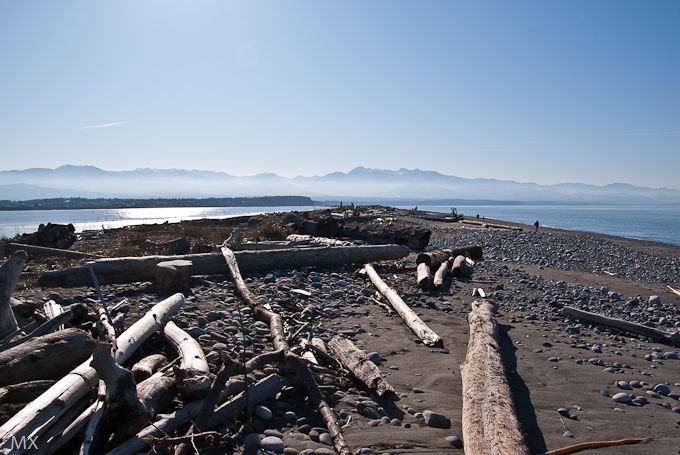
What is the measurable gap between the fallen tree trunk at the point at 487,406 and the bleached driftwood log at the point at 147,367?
9.51 feet

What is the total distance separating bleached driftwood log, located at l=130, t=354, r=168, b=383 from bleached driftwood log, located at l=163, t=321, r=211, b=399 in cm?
22

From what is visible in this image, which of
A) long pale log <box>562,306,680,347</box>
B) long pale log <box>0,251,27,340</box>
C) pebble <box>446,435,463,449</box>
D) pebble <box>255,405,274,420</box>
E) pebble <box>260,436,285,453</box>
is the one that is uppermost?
long pale log <box>0,251,27,340</box>

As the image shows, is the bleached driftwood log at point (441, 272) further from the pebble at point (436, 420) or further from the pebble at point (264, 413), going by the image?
the pebble at point (264, 413)

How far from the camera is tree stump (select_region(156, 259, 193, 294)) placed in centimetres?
909

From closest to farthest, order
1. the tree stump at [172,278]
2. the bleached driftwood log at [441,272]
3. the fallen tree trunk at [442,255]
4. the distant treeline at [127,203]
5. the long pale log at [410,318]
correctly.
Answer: the long pale log at [410,318] < the tree stump at [172,278] < the bleached driftwood log at [441,272] < the fallen tree trunk at [442,255] < the distant treeline at [127,203]

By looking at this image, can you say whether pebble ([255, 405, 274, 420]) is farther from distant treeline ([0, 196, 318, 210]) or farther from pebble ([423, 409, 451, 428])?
distant treeline ([0, 196, 318, 210])

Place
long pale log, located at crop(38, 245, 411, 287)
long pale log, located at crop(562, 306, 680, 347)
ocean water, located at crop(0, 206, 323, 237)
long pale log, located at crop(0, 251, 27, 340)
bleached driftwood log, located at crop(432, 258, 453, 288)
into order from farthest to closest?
ocean water, located at crop(0, 206, 323, 237) → bleached driftwood log, located at crop(432, 258, 453, 288) → long pale log, located at crop(38, 245, 411, 287) → long pale log, located at crop(562, 306, 680, 347) → long pale log, located at crop(0, 251, 27, 340)

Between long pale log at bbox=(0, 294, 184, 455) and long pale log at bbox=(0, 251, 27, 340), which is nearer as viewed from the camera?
long pale log at bbox=(0, 294, 184, 455)

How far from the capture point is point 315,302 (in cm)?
881

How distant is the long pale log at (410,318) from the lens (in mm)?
6755

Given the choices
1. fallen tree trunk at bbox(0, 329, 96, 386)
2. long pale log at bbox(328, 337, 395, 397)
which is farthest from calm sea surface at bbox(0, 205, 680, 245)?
long pale log at bbox(328, 337, 395, 397)

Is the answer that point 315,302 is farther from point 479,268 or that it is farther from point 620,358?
point 479,268

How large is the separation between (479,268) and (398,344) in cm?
776

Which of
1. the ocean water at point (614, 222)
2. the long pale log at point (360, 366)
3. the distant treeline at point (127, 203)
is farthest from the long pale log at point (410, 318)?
the distant treeline at point (127, 203)
